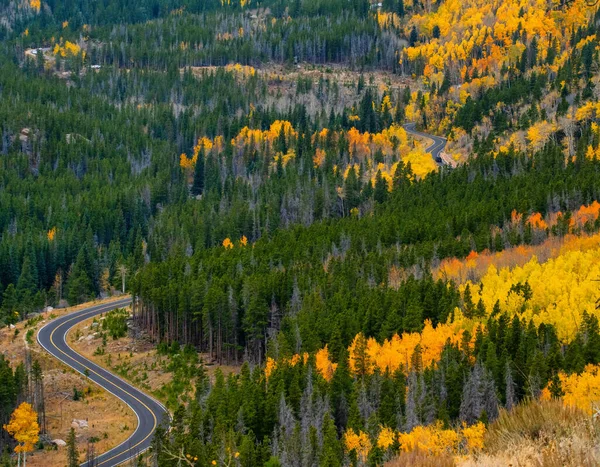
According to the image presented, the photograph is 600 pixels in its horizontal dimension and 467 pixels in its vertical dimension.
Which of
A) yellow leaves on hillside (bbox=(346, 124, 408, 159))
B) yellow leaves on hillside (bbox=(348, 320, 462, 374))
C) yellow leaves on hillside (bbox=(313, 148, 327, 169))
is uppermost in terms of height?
yellow leaves on hillside (bbox=(348, 320, 462, 374))

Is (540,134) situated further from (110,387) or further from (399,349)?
(110,387)

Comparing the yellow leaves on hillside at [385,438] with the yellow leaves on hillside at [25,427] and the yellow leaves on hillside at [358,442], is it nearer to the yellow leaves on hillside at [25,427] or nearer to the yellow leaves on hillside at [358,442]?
the yellow leaves on hillside at [358,442]

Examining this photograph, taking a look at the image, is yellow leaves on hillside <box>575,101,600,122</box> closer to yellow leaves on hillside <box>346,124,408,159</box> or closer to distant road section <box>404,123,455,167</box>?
distant road section <box>404,123,455,167</box>

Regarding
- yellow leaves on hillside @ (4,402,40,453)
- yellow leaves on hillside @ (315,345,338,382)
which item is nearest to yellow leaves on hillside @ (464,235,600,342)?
yellow leaves on hillside @ (315,345,338,382)

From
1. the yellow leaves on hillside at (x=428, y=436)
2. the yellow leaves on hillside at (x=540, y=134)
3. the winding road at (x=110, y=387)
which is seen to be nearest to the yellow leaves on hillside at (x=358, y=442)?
the yellow leaves on hillside at (x=428, y=436)


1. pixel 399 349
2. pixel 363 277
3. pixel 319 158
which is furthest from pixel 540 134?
pixel 399 349

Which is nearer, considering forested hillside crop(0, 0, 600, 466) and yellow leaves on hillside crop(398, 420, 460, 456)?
yellow leaves on hillside crop(398, 420, 460, 456)
